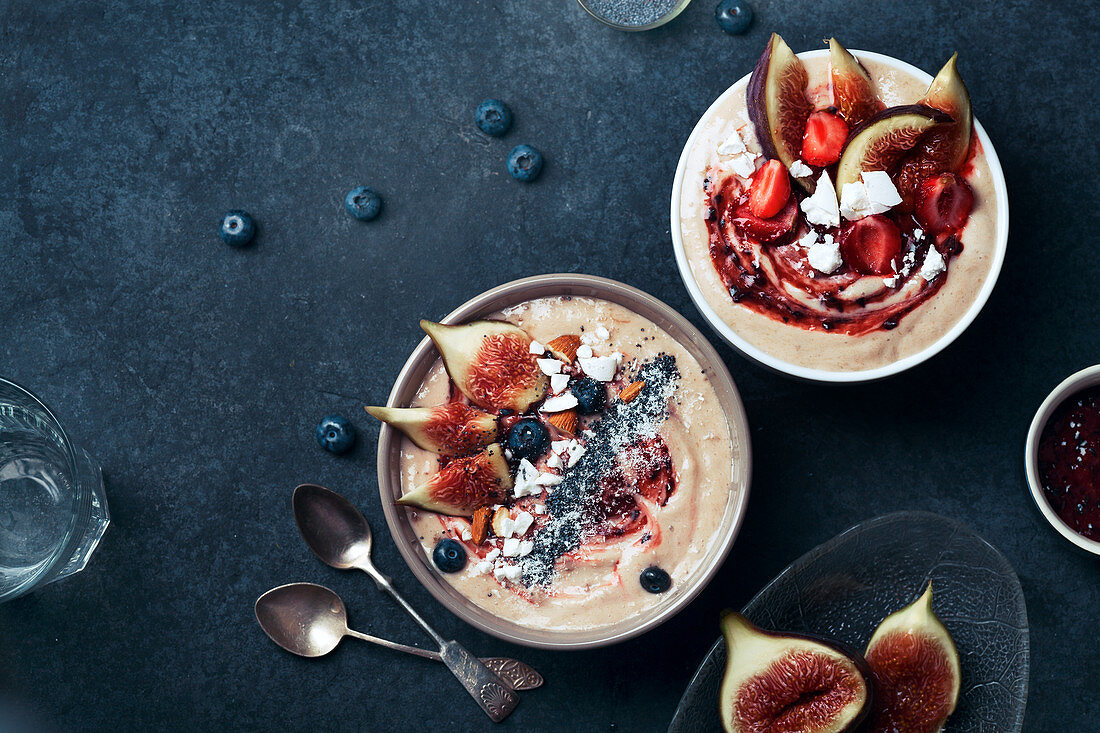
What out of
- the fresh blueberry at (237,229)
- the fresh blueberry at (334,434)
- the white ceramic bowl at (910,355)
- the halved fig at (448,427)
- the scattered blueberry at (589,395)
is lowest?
the fresh blueberry at (334,434)

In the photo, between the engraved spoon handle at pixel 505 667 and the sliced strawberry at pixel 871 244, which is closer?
the sliced strawberry at pixel 871 244

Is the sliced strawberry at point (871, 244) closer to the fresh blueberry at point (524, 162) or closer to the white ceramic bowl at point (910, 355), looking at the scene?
the white ceramic bowl at point (910, 355)

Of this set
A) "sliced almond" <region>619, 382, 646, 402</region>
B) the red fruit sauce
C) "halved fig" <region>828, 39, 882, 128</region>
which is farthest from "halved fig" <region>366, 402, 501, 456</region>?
the red fruit sauce

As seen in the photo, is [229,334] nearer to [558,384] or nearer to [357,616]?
[357,616]

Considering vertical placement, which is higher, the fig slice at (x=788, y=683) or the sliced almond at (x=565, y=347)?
the sliced almond at (x=565, y=347)

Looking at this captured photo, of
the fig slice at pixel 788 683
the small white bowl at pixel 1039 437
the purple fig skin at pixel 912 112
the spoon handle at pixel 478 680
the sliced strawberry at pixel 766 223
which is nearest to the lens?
the fig slice at pixel 788 683

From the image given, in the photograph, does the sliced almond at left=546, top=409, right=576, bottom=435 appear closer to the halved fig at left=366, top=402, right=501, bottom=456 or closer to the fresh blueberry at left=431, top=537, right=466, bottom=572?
the halved fig at left=366, top=402, right=501, bottom=456

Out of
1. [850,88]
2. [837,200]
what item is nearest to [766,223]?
[837,200]

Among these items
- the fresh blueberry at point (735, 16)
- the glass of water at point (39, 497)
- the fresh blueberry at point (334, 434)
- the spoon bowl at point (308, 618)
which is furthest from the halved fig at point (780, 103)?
the glass of water at point (39, 497)

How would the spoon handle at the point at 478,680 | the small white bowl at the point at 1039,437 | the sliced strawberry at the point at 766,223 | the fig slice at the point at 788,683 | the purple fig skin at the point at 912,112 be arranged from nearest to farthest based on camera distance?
the fig slice at the point at 788,683, the purple fig skin at the point at 912,112, the sliced strawberry at the point at 766,223, the small white bowl at the point at 1039,437, the spoon handle at the point at 478,680
